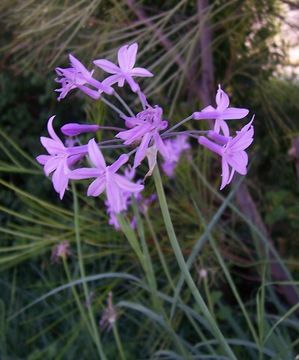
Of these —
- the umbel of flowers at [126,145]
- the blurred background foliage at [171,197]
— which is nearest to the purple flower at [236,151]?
the umbel of flowers at [126,145]

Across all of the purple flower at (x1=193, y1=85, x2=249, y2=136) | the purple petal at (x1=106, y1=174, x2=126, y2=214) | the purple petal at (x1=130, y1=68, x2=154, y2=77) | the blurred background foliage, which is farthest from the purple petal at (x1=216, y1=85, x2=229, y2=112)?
the blurred background foliage

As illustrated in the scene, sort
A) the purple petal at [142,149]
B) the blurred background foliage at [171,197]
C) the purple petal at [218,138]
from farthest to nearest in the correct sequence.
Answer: the blurred background foliage at [171,197]
the purple petal at [218,138]
the purple petal at [142,149]

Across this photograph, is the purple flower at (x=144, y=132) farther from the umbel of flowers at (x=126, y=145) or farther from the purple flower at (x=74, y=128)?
the purple flower at (x=74, y=128)

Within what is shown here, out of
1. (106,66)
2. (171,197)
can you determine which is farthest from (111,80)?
(171,197)

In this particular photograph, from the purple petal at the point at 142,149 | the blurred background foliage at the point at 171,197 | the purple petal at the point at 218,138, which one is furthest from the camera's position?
the blurred background foliage at the point at 171,197

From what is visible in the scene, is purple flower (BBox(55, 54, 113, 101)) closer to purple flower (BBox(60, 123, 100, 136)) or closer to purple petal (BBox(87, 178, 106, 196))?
purple flower (BBox(60, 123, 100, 136))

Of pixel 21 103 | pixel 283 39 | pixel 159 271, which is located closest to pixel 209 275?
pixel 159 271

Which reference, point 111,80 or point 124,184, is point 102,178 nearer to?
point 124,184

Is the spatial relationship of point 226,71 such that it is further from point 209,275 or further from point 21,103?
point 21,103

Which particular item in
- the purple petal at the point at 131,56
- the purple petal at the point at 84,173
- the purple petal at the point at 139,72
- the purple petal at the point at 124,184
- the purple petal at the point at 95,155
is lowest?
the purple petal at the point at 124,184
